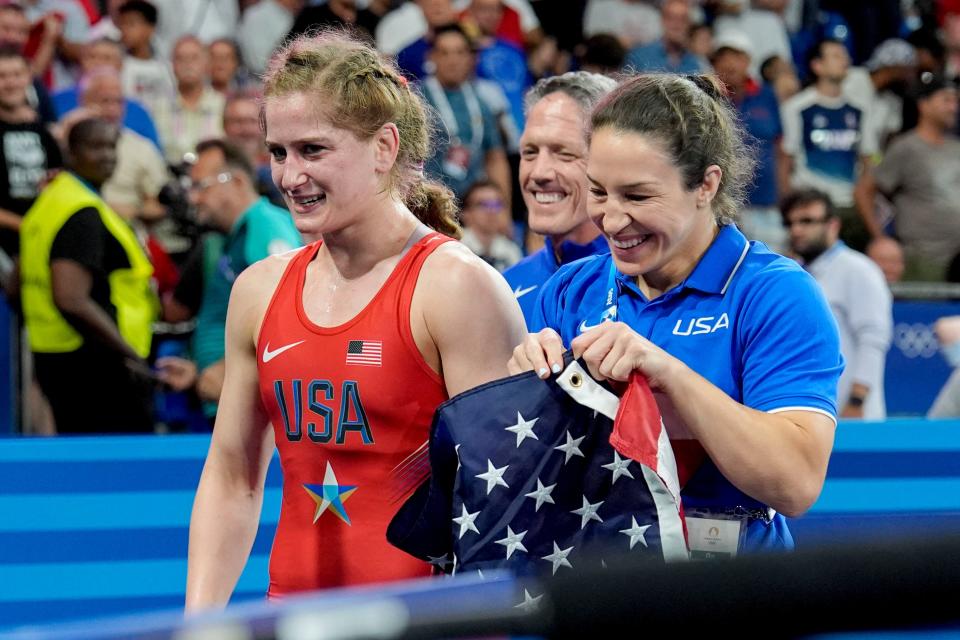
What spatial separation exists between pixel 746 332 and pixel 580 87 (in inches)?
58.5

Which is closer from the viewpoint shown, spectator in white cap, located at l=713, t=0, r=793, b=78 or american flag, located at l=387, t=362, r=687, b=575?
american flag, located at l=387, t=362, r=687, b=575

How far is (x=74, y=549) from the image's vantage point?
13.9ft

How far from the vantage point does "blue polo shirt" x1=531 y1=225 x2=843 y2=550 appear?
2.15 m

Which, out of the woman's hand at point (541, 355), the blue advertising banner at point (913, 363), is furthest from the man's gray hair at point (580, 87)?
the blue advertising banner at point (913, 363)

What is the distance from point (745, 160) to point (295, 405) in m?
0.95

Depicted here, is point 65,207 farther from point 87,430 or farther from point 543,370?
point 543,370

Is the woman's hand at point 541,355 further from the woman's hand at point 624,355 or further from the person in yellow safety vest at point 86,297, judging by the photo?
the person in yellow safety vest at point 86,297

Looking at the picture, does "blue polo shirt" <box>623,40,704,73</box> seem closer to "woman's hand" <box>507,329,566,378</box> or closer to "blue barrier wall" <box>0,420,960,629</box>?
"blue barrier wall" <box>0,420,960,629</box>

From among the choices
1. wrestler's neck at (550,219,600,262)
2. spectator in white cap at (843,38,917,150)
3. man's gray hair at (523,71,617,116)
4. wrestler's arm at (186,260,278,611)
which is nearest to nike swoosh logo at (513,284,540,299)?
wrestler's neck at (550,219,600,262)

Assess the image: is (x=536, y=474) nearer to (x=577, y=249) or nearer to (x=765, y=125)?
(x=577, y=249)

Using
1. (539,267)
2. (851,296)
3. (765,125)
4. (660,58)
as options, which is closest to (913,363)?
(851,296)

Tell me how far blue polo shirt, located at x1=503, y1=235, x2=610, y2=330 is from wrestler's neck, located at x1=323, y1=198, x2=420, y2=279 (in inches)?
40.1

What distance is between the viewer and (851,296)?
661 centimetres

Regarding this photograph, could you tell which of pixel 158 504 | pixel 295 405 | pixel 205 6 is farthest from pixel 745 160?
pixel 205 6
